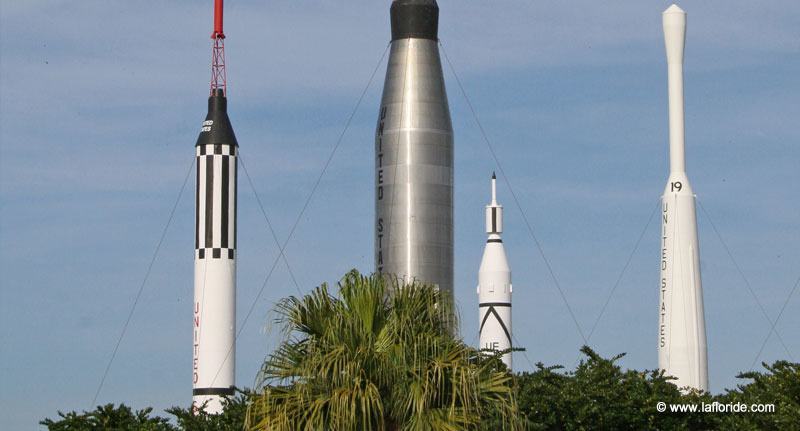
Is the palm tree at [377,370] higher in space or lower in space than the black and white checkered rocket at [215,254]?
lower

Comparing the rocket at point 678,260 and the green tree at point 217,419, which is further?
the rocket at point 678,260

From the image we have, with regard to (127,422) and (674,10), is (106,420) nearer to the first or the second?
(127,422)

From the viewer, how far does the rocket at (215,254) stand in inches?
1886

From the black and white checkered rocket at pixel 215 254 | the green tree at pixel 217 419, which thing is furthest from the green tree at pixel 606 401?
the black and white checkered rocket at pixel 215 254

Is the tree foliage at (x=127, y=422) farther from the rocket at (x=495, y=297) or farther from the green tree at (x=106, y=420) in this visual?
the rocket at (x=495, y=297)

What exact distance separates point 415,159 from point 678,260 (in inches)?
365

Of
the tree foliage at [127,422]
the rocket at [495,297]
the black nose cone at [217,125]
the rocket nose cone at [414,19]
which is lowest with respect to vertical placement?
the tree foliage at [127,422]

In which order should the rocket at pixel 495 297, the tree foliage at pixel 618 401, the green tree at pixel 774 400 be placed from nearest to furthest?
1. the green tree at pixel 774 400
2. the tree foliage at pixel 618 401
3. the rocket at pixel 495 297

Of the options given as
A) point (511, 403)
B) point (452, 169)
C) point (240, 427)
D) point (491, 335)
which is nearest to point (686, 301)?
point (452, 169)

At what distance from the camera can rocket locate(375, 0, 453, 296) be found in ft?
143

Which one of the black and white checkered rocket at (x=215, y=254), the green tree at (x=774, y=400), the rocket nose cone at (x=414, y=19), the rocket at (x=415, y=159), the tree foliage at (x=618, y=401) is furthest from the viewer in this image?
the black and white checkered rocket at (x=215, y=254)

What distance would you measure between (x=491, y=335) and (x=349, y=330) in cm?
3389

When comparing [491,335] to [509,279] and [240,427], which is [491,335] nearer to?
[509,279]

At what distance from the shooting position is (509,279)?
55875 mm
